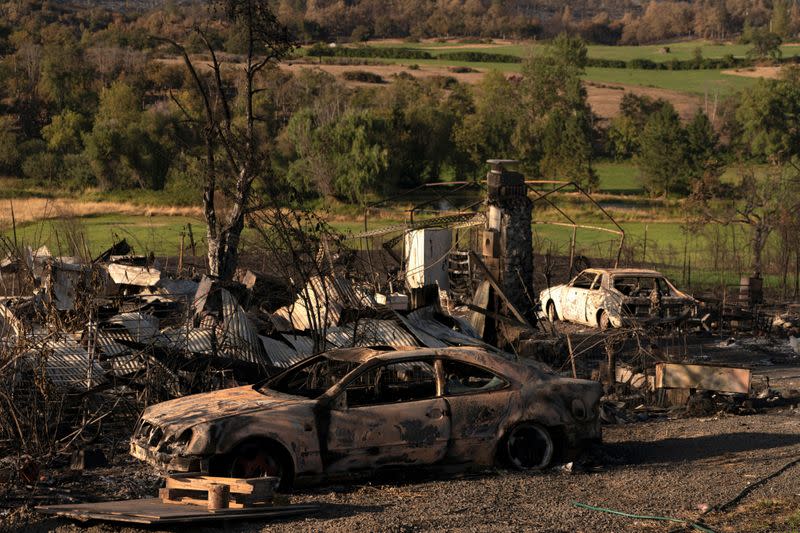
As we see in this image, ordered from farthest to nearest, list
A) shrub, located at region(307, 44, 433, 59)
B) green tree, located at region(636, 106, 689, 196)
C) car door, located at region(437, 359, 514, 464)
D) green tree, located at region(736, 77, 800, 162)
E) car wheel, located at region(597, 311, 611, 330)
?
shrub, located at region(307, 44, 433, 59)
green tree, located at region(736, 77, 800, 162)
green tree, located at region(636, 106, 689, 196)
car wheel, located at region(597, 311, 611, 330)
car door, located at region(437, 359, 514, 464)

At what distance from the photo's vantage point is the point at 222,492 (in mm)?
8844

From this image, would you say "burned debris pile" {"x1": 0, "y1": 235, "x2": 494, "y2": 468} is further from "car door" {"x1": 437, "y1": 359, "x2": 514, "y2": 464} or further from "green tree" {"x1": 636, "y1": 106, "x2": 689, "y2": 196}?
"green tree" {"x1": 636, "y1": 106, "x2": 689, "y2": 196}

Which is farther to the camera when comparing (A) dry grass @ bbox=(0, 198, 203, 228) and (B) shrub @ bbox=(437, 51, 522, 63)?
(B) shrub @ bbox=(437, 51, 522, 63)

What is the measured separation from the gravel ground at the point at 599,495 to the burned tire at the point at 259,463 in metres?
0.20

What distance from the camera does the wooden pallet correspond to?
888cm

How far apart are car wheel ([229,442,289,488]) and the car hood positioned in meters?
0.32

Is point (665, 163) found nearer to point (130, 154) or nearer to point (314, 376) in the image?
point (130, 154)

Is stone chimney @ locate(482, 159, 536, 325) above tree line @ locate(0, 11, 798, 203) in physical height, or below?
above

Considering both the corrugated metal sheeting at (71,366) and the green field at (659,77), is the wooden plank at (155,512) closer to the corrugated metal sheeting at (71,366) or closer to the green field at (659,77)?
the corrugated metal sheeting at (71,366)

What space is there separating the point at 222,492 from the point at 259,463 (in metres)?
1.03

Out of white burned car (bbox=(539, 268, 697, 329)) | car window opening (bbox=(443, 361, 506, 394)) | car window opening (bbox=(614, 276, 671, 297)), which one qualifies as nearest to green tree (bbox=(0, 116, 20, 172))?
white burned car (bbox=(539, 268, 697, 329))

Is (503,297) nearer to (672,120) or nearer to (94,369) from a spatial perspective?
(94,369)

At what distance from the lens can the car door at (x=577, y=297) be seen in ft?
81.8

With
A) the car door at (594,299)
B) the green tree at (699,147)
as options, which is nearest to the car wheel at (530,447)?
the car door at (594,299)
